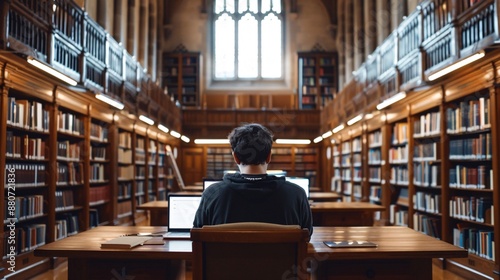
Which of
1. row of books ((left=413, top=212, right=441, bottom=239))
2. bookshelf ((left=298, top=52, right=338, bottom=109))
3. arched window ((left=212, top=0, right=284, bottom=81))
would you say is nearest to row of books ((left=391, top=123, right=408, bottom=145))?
row of books ((left=413, top=212, right=441, bottom=239))

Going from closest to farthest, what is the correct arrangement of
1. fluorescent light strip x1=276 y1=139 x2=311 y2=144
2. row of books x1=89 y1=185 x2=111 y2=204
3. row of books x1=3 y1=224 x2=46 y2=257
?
row of books x1=3 y1=224 x2=46 y2=257 → row of books x1=89 y1=185 x2=111 y2=204 → fluorescent light strip x1=276 y1=139 x2=311 y2=144

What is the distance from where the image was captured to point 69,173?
667cm

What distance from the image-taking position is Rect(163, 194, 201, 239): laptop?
3.31 meters

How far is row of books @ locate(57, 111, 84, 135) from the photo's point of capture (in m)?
6.35

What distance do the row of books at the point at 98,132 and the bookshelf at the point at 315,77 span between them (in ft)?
30.4

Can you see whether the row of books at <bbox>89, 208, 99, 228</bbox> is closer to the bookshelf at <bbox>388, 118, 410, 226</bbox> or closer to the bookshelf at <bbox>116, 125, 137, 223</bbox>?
the bookshelf at <bbox>116, 125, 137, 223</bbox>

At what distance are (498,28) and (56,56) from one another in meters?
4.52

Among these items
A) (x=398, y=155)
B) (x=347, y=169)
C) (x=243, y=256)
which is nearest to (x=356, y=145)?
(x=347, y=169)

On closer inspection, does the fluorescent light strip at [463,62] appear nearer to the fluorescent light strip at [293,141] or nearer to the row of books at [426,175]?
the row of books at [426,175]

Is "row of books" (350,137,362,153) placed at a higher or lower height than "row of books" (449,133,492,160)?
higher

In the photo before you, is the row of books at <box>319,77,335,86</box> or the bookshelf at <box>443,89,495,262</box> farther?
the row of books at <box>319,77,335,86</box>

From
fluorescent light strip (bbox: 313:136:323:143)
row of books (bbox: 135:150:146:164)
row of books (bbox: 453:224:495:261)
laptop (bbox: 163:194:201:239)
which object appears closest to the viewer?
laptop (bbox: 163:194:201:239)

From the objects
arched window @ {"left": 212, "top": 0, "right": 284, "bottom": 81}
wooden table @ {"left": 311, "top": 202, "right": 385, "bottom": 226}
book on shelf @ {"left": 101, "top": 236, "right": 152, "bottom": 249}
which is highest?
arched window @ {"left": 212, "top": 0, "right": 284, "bottom": 81}

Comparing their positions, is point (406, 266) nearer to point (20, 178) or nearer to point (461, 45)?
point (461, 45)
